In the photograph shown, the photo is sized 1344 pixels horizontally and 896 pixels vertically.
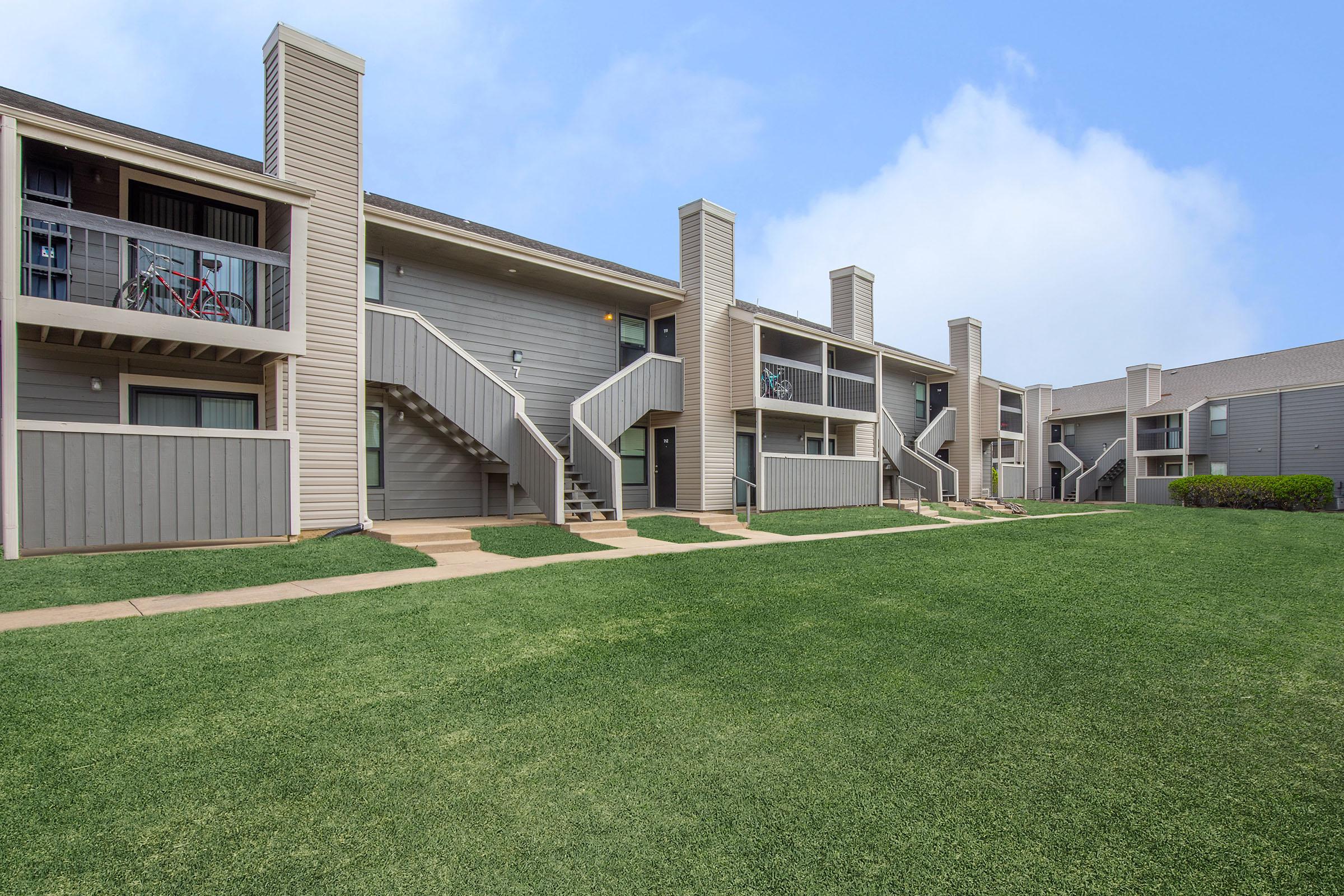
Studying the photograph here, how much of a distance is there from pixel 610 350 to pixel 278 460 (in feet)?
25.8


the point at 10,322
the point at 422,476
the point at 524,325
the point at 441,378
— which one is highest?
the point at 524,325

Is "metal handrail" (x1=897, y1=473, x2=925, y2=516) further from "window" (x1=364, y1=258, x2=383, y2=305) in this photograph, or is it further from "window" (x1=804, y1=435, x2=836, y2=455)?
"window" (x1=364, y1=258, x2=383, y2=305)

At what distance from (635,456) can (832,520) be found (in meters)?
4.94

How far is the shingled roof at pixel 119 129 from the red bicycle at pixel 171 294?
4.82ft

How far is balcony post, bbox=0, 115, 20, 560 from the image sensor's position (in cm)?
704

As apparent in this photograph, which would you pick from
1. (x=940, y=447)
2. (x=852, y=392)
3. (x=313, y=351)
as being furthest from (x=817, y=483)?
(x=313, y=351)

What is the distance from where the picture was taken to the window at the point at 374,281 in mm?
11555

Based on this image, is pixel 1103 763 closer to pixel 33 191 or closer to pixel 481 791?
pixel 481 791

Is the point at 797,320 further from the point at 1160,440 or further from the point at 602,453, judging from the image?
the point at 1160,440

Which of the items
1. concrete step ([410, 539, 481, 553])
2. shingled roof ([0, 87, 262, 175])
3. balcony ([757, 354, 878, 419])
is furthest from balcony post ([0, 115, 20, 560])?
balcony ([757, 354, 878, 419])

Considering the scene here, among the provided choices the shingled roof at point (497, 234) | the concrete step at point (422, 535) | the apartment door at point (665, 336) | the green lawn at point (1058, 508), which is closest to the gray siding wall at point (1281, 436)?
the green lawn at point (1058, 508)

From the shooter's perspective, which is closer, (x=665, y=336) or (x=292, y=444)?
(x=292, y=444)

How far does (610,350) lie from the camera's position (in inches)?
602

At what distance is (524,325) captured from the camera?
1367 centimetres
